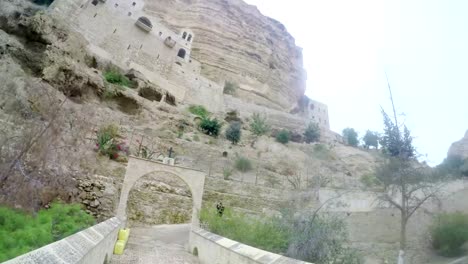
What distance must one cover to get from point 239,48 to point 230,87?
33.1ft

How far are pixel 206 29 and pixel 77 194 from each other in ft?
143

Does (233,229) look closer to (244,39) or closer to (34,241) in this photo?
(34,241)

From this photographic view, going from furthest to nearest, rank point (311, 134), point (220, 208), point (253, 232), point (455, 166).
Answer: point (311, 134) < point (455, 166) < point (220, 208) < point (253, 232)

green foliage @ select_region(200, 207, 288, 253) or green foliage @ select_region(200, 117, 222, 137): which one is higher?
green foliage @ select_region(200, 117, 222, 137)

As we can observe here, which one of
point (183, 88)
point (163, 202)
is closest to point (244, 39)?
point (183, 88)

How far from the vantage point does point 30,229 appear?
6.45 m

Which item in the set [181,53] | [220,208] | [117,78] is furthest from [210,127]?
[181,53]

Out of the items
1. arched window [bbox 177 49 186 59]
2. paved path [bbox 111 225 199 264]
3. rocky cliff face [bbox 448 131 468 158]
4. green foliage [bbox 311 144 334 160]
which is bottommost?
paved path [bbox 111 225 199 264]

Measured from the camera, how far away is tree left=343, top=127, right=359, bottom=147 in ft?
151

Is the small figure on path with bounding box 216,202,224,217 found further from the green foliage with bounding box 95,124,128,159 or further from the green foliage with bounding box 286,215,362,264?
the green foliage with bounding box 95,124,128,159

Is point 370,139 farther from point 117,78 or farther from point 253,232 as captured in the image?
point 253,232

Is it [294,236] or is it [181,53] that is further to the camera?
[181,53]

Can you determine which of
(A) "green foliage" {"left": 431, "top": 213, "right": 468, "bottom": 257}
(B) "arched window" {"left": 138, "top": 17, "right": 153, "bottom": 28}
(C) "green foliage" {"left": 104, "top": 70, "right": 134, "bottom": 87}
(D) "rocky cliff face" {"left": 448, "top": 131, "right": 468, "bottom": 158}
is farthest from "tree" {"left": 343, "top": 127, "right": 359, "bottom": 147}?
(A) "green foliage" {"left": 431, "top": 213, "right": 468, "bottom": 257}

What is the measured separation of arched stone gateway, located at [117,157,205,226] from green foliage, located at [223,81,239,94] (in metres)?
34.2
